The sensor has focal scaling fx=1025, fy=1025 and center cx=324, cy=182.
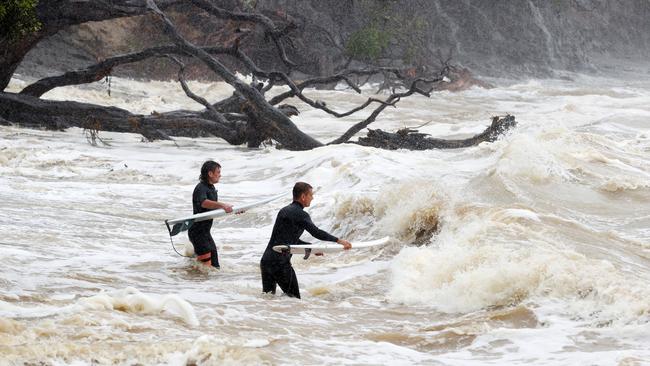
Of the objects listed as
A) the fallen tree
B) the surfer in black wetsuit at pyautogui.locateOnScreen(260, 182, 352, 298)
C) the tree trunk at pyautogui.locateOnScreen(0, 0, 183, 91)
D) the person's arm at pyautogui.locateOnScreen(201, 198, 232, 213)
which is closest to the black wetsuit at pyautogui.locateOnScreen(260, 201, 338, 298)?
the surfer in black wetsuit at pyautogui.locateOnScreen(260, 182, 352, 298)

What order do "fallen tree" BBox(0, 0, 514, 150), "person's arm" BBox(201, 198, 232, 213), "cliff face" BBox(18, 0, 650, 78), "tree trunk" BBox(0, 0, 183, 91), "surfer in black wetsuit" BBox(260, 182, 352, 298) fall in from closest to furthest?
"surfer in black wetsuit" BBox(260, 182, 352, 298)
"person's arm" BBox(201, 198, 232, 213)
"fallen tree" BBox(0, 0, 514, 150)
"tree trunk" BBox(0, 0, 183, 91)
"cliff face" BBox(18, 0, 650, 78)

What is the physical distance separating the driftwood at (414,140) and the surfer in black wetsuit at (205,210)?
887 cm

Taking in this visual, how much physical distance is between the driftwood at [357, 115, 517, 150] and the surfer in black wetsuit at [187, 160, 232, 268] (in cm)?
887

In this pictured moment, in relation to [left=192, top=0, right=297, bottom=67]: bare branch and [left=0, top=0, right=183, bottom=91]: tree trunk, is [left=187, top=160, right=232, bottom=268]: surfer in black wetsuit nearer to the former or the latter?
[left=0, top=0, right=183, bottom=91]: tree trunk

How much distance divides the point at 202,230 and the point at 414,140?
9634mm

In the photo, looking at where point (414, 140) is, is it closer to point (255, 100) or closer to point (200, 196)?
point (255, 100)

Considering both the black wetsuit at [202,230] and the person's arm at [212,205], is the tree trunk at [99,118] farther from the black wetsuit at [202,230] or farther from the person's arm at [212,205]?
the person's arm at [212,205]

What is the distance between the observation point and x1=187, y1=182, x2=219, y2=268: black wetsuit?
9.27 metres

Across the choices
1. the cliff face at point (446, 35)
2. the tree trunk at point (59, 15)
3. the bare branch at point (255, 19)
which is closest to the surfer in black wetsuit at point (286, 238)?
the tree trunk at point (59, 15)

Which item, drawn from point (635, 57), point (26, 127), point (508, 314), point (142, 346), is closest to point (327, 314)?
point (508, 314)

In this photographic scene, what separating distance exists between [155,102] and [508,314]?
72.4 feet

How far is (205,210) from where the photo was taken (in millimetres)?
9281

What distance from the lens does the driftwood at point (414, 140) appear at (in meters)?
18.2

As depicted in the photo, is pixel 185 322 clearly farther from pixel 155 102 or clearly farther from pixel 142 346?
pixel 155 102
